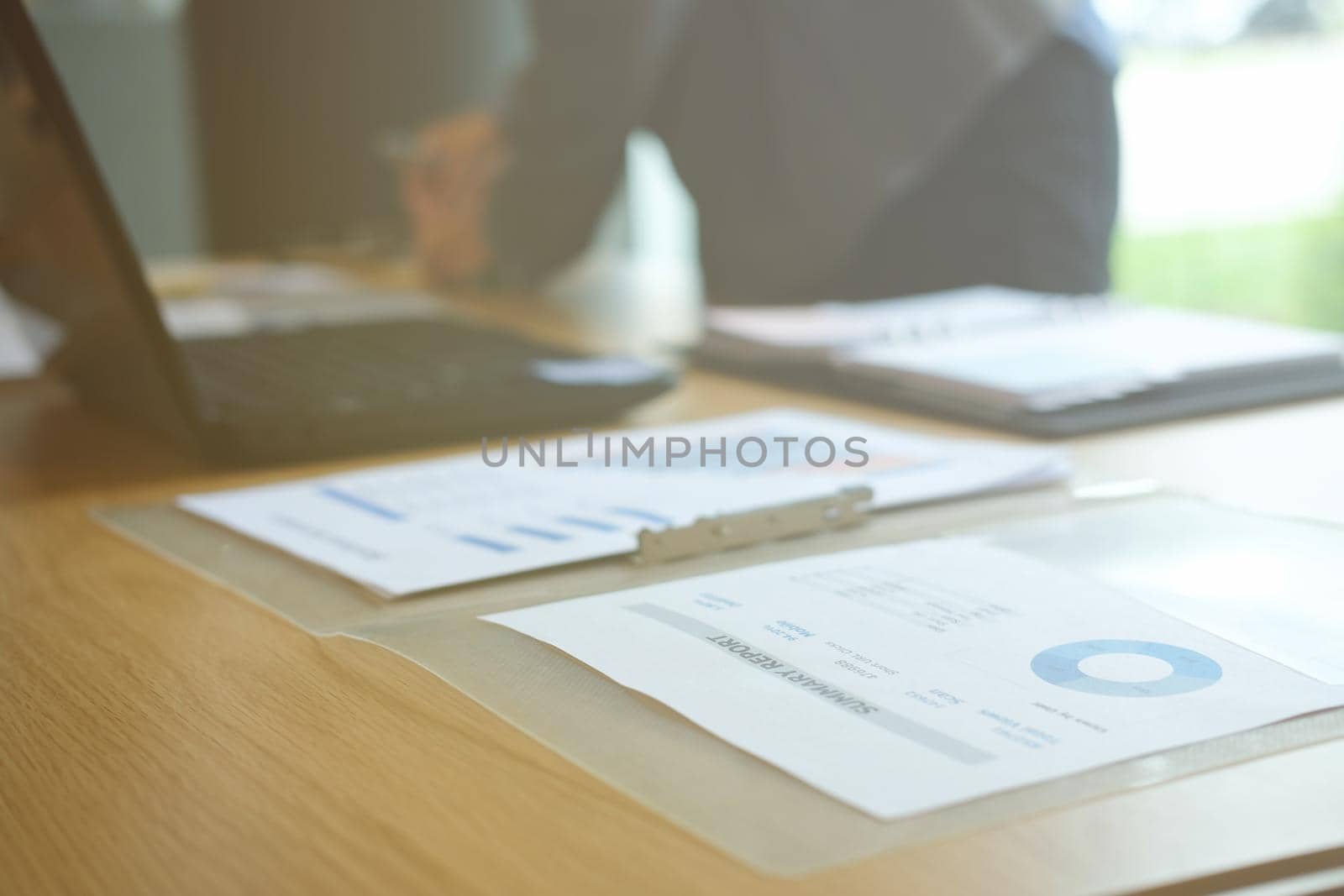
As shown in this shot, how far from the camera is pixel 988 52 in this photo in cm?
132

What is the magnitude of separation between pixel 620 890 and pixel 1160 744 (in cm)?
16

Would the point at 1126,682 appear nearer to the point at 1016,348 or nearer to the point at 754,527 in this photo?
the point at 754,527

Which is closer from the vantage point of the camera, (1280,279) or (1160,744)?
(1160,744)

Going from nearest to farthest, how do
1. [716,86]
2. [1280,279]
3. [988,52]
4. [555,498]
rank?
[555,498]
[988,52]
[716,86]
[1280,279]

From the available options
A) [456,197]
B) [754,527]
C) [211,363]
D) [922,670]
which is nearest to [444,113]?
[456,197]

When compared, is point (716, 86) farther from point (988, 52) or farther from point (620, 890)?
point (620, 890)

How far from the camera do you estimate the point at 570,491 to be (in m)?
0.75

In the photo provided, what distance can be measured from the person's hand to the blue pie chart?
1182 mm

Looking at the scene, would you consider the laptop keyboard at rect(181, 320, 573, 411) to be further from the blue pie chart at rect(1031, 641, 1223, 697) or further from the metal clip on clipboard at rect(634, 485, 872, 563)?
the blue pie chart at rect(1031, 641, 1223, 697)

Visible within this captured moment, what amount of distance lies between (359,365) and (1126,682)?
62 cm

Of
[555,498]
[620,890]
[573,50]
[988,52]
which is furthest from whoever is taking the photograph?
[573,50]

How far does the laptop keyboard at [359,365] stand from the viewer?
2.88 ft

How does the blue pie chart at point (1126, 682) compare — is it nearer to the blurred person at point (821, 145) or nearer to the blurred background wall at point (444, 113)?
the blurred person at point (821, 145)

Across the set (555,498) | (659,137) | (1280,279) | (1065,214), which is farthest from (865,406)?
(1280,279)
